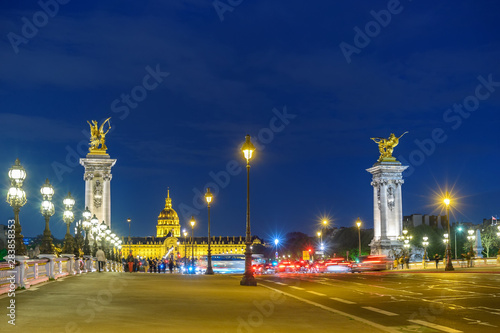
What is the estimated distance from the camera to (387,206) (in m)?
95.9

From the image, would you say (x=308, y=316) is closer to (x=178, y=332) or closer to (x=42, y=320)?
(x=178, y=332)

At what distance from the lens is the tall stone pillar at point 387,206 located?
9506cm

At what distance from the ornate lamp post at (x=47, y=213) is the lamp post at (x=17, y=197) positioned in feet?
23.1

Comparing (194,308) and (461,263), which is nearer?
(194,308)

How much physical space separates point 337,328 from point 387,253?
269 ft

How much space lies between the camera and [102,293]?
2264 centimetres

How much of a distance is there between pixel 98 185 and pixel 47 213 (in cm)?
5555

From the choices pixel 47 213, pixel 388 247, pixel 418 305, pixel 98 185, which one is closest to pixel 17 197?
pixel 47 213

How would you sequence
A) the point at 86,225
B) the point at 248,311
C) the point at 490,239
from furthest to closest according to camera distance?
Result: the point at 490,239 → the point at 86,225 → the point at 248,311

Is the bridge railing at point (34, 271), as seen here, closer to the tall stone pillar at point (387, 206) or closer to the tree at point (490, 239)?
the tall stone pillar at point (387, 206)

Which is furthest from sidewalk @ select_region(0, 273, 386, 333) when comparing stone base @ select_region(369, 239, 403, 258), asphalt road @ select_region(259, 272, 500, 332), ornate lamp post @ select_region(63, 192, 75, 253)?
stone base @ select_region(369, 239, 403, 258)

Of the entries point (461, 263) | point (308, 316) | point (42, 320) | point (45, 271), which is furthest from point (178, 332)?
point (461, 263)

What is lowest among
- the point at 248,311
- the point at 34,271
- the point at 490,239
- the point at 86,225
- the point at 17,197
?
the point at 248,311

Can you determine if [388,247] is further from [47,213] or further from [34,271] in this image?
[34,271]
